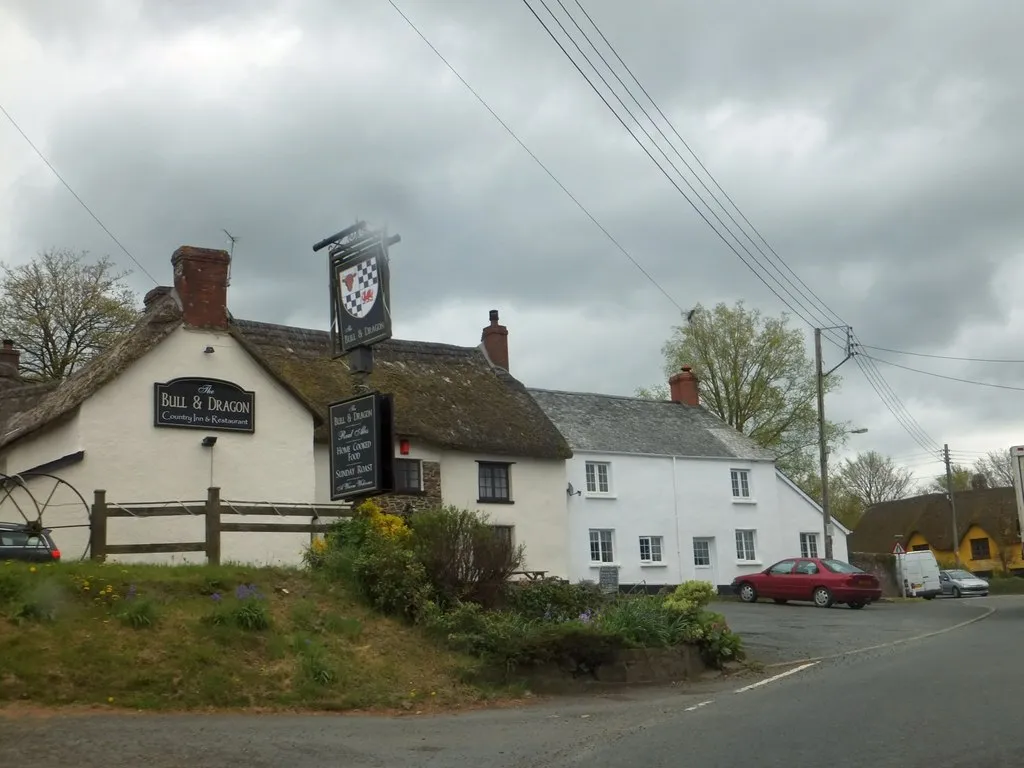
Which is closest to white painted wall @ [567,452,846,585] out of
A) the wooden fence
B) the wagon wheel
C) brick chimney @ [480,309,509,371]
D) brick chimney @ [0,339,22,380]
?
brick chimney @ [480,309,509,371]

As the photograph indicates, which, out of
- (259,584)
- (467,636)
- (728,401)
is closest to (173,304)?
(259,584)

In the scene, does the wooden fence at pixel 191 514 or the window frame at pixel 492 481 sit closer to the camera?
the wooden fence at pixel 191 514

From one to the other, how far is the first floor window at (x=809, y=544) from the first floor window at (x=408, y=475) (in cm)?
2067

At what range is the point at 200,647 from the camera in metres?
12.6

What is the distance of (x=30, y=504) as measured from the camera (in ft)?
69.7

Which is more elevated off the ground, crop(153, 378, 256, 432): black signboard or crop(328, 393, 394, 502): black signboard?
crop(153, 378, 256, 432): black signboard

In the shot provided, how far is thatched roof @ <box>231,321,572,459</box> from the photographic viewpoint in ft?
97.9

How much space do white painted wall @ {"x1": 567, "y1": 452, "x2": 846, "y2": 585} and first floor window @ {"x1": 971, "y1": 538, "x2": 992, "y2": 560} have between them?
108 ft

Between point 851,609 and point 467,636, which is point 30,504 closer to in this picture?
point 467,636

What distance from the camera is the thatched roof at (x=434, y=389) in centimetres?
2984

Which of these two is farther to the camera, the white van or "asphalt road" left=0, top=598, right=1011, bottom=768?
the white van

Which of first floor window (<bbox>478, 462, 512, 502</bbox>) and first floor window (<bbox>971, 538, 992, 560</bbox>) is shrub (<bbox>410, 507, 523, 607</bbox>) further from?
first floor window (<bbox>971, 538, 992, 560</bbox>)

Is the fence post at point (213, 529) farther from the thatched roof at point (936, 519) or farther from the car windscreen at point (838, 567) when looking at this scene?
the thatched roof at point (936, 519)

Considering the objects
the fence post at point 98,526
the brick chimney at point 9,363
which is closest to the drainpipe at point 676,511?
the brick chimney at point 9,363
